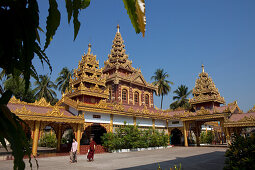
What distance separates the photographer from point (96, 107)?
16.0 meters

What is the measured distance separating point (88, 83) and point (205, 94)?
16397 mm

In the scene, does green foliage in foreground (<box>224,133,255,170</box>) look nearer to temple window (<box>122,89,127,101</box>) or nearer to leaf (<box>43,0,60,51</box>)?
leaf (<box>43,0,60,51</box>)

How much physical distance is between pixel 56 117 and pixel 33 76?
44.4 ft

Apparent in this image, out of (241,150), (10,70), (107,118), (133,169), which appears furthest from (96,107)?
(10,70)

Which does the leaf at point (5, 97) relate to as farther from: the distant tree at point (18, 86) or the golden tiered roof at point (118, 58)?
the golden tiered roof at point (118, 58)

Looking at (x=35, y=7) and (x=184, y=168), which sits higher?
(x=35, y=7)

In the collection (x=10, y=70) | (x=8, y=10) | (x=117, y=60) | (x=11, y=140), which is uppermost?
(x=117, y=60)

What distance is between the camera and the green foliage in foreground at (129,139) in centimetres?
1612

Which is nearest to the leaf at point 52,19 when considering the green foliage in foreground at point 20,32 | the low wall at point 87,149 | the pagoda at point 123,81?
the green foliage in foreground at point 20,32

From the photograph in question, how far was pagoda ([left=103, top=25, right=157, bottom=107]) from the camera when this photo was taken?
24.6m

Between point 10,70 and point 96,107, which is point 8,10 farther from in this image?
point 96,107

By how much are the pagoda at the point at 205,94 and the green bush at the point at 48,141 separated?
60.8ft

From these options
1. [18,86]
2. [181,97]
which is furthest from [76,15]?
[181,97]

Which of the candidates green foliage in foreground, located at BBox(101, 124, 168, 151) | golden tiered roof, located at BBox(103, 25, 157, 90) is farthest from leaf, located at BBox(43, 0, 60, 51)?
golden tiered roof, located at BBox(103, 25, 157, 90)
